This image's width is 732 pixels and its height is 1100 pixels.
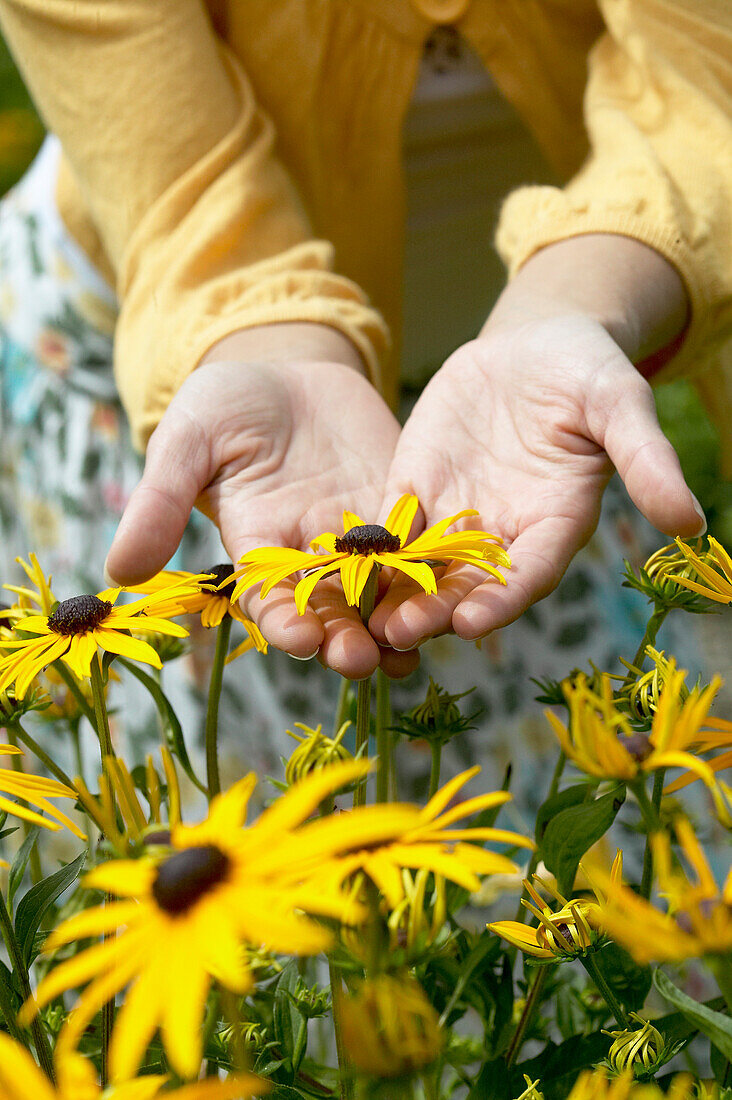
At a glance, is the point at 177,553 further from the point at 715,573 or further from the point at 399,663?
the point at 715,573

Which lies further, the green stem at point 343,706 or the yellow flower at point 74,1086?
the green stem at point 343,706

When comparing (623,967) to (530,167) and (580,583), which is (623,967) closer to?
(580,583)

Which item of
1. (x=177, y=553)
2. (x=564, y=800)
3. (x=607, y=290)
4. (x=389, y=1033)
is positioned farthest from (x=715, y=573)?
(x=177, y=553)

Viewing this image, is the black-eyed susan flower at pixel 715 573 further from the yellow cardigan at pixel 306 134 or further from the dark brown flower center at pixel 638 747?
the yellow cardigan at pixel 306 134

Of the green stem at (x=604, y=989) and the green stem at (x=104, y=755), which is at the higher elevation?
the green stem at (x=104, y=755)

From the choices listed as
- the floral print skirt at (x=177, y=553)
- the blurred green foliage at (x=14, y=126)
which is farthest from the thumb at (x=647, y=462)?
the blurred green foliage at (x=14, y=126)

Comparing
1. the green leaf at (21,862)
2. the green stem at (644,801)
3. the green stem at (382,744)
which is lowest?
the green stem at (382,744)

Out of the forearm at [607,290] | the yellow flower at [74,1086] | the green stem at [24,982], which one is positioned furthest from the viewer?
the forearm at [607,290]
